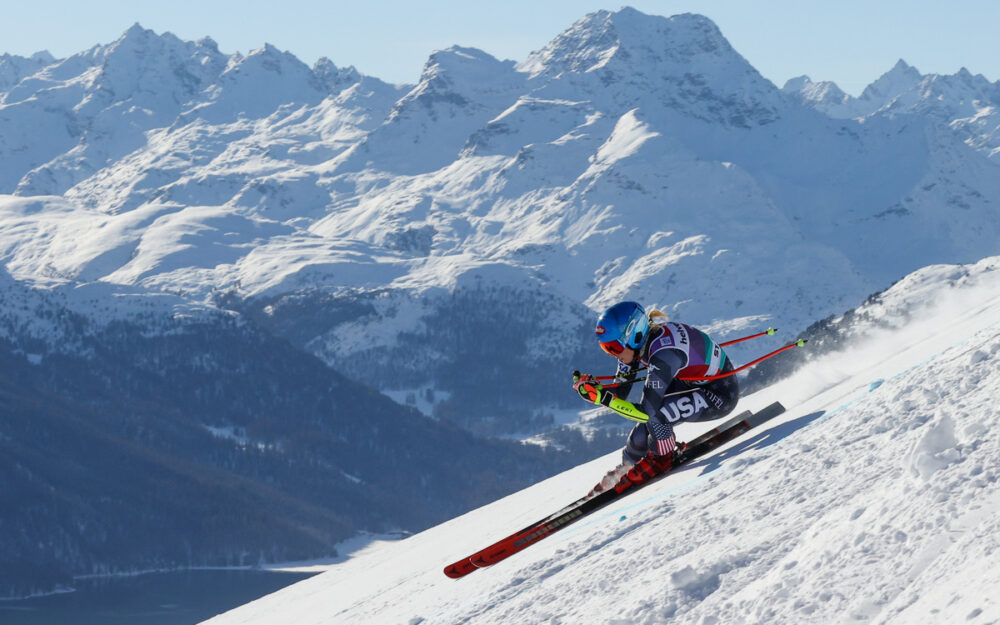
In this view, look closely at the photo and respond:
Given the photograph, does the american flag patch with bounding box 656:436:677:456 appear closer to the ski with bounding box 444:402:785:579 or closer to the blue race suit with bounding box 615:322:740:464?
the blue race suit with bounding box 615:322:740:464

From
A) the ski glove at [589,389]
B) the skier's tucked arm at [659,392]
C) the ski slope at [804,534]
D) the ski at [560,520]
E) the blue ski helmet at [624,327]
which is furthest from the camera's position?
the ski at [560,520]

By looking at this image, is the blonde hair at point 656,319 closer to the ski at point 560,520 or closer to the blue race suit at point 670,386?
the blue race suit at point 670,386

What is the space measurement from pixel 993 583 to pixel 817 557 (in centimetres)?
163

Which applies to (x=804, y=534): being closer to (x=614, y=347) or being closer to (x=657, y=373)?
(x=657, y=373)

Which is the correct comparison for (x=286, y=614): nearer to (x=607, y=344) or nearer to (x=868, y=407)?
(x=607, y=344)

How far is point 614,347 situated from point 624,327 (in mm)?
359

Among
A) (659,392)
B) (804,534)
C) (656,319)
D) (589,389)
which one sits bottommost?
(804,534)

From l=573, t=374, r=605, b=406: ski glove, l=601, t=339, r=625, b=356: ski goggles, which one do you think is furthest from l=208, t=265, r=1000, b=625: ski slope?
l=601, t=339, r=625, b=356: ski goggles

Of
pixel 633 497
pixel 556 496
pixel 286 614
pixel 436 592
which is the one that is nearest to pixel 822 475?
pixel 633 497

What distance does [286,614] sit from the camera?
17703mm

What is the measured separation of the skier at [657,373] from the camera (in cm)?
1409

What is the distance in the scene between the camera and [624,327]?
14172 millimetres

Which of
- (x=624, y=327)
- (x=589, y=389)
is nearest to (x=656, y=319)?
(x=624, y=327)

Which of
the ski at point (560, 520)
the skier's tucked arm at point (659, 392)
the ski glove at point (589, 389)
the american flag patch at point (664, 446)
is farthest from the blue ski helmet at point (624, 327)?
the ski at point (560, 520)
